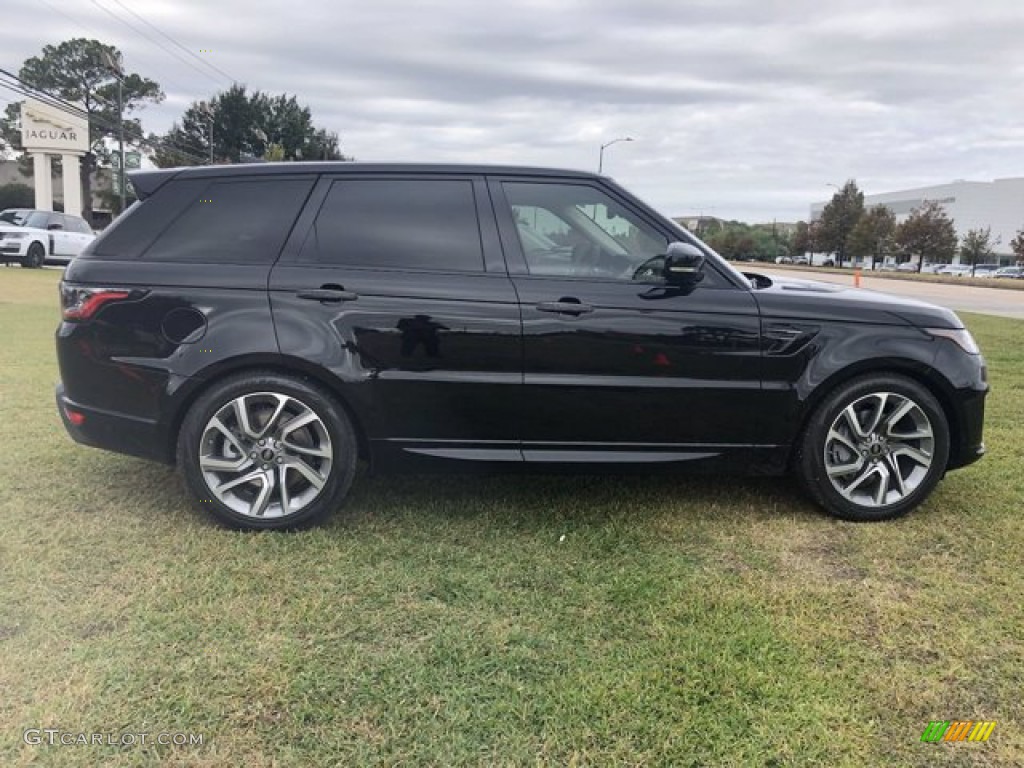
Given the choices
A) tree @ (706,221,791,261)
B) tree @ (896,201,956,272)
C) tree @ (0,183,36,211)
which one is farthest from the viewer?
tree @ (706,221,791,261)

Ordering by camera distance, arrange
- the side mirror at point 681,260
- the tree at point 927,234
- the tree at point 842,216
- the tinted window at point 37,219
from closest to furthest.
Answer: the side mirror at point 681,260
the tinted window at point 37,219
the tree at point 927,234
the tree at point 842,216

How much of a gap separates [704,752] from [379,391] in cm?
204

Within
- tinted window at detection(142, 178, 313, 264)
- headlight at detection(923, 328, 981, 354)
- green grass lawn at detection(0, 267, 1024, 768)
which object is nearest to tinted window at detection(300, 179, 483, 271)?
tinted window at detection(142, 178, 313, 264)

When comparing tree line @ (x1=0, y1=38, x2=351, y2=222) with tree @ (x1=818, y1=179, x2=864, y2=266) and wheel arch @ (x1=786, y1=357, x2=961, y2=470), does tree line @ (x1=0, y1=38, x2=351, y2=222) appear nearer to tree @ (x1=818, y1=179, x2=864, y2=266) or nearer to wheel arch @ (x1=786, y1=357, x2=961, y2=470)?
tree @ (x1=818, y1=179, x2=864, y2=266)

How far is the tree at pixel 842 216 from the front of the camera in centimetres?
6688

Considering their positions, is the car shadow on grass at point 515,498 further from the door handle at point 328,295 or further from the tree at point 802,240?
the tree at point 802,240

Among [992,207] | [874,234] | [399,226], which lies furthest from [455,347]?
[992,207]

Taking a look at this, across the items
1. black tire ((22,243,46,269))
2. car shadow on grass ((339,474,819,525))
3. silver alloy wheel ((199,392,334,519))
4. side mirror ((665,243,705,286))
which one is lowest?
car shadow on grass ((339,474,819,525))

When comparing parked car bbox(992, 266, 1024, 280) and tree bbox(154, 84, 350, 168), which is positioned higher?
tree bbox(154, 84, 350, 168)

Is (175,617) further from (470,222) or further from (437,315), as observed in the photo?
(470,222)

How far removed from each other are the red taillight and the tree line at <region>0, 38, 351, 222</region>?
59036 millimetres

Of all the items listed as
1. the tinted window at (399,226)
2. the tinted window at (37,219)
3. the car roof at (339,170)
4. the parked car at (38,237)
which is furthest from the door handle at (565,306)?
the tinted window at (37,219)

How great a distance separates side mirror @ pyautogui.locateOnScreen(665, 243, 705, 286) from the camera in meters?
3.44

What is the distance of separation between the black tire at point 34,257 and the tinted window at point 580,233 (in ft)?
70.6
